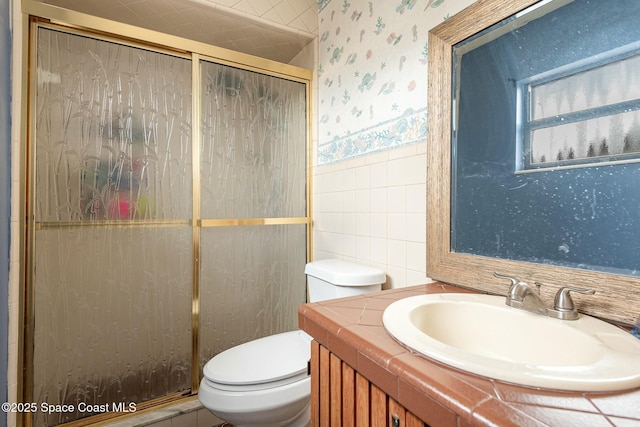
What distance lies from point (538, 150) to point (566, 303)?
1.33ft

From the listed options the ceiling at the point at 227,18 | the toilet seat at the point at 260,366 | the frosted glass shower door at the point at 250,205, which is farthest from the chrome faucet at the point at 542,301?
the ceiling at the point at 227,18

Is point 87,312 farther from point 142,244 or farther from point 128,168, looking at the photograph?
point 128,168

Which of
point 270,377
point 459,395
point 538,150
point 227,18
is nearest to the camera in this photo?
point 459,395

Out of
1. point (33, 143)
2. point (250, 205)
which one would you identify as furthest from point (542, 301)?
point (33, 143)

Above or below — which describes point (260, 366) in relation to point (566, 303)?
below

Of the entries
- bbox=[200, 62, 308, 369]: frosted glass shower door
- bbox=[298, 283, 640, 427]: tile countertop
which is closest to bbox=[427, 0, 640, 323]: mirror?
bbox=[298, 283, 640, 427]: tile countertop

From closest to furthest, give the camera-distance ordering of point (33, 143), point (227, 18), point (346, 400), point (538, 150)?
point (346, 400) < point (538, 150) < point (33, 143) < point (227, 18)

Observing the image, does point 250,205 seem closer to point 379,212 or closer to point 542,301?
point 379,212

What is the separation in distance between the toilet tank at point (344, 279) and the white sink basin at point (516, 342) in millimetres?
433

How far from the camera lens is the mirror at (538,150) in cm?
70

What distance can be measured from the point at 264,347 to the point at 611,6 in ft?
5.06

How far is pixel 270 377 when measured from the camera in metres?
1.13

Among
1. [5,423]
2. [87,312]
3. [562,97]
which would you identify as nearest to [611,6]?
[562,97]

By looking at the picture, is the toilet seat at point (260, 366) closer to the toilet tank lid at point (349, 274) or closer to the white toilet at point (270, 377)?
the white toilet at point (270, 377)
